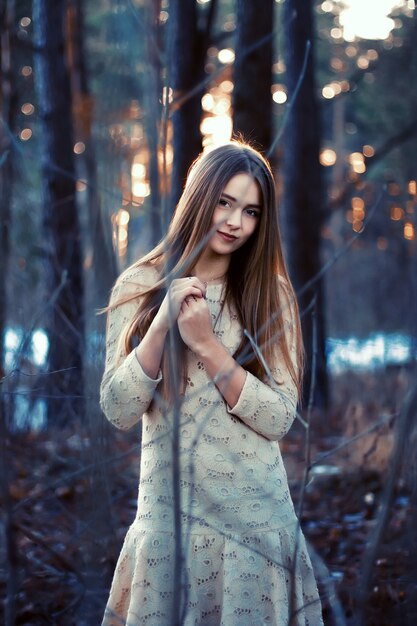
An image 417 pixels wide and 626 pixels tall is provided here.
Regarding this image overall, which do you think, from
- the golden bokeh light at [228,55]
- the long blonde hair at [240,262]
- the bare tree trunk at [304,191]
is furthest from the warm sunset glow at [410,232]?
the bare tree trunk at [304,191]

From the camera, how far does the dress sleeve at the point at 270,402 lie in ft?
7.47

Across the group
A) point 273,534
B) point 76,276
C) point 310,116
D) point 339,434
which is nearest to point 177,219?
point 273,534

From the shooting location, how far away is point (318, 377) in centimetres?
870

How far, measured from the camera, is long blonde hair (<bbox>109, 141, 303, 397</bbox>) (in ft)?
7.70

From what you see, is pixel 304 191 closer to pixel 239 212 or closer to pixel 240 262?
pixel 240 262

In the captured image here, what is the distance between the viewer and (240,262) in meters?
2.50

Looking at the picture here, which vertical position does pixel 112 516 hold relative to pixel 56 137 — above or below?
below

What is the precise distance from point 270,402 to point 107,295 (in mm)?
630

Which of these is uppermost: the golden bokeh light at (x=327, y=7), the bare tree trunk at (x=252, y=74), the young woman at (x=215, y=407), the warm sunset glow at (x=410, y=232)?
the golden bokeh light at (x=327, y=7)

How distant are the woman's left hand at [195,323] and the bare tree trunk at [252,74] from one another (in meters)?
3.61

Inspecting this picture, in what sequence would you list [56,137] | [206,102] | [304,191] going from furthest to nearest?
[206,102] → [304,191] → [56,137]

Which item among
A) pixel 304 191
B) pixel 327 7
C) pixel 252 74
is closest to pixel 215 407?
pixel 252 74

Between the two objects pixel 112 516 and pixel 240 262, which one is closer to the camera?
pixel 240 262

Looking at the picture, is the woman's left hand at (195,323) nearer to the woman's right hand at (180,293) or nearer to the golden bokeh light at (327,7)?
the woman's right hand at (180,293)
